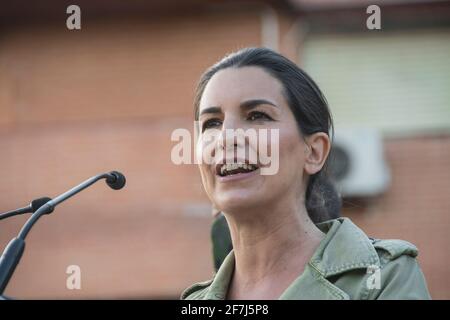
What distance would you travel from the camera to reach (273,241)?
2.29 metres

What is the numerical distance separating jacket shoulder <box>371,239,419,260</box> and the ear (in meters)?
0.34

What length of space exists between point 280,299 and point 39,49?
658 cm

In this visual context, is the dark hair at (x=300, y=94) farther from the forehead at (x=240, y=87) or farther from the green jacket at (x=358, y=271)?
the green jacket at (x=358, y=271)

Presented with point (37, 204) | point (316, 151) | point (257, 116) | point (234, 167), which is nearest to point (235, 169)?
point (234, 167)

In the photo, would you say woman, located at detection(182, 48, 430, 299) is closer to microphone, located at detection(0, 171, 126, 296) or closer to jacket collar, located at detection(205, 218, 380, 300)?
jacket collar, located at detection(205, 218, 380, 300)

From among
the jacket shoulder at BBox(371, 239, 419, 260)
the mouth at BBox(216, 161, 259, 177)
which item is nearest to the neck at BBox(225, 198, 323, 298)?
the mouth at BBox(216, 161, 259, 177)

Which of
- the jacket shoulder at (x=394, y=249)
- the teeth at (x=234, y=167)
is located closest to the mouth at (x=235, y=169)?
the teeth at (x=234, y=167)

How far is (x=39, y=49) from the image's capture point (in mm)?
8250

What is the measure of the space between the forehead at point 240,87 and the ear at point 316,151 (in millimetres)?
154

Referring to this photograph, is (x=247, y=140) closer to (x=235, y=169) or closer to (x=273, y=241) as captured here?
(x=235, y=169)

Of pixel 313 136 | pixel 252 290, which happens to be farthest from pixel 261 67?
pixel 252 290

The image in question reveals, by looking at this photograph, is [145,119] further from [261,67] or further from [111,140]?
[261,67]

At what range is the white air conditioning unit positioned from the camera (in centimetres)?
762

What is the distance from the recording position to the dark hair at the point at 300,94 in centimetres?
234
